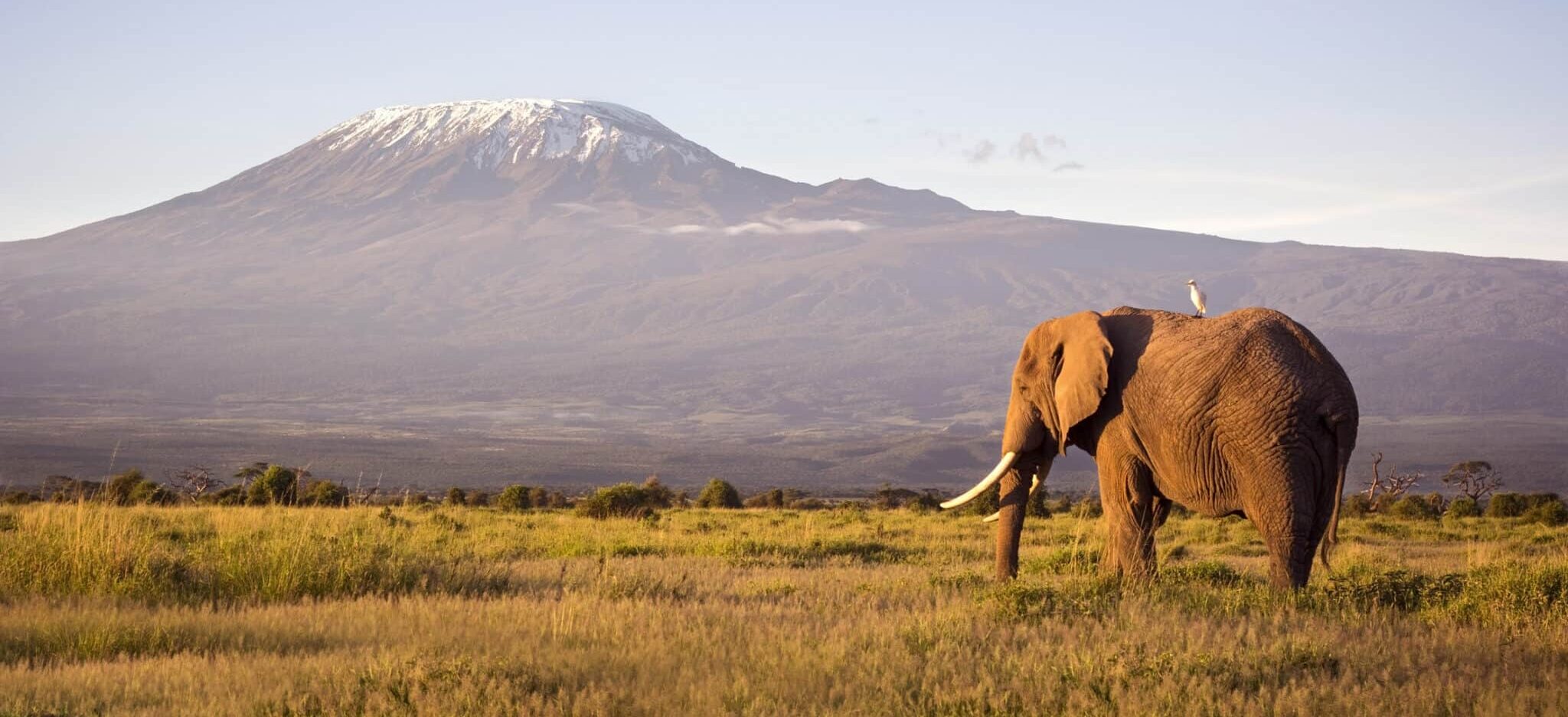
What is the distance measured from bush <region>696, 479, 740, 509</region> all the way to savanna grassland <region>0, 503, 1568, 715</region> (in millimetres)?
18837

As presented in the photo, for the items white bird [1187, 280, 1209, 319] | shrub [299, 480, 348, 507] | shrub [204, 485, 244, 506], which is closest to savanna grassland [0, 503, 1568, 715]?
white bird [1187, 280, 1209, 319]

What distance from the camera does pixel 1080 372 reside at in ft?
41.3

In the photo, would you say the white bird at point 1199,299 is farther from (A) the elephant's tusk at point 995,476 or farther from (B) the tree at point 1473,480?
(B) the tree at point 1473,480

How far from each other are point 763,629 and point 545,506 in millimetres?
24603

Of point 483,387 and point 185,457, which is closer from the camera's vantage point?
point 185,457

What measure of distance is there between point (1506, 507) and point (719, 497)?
16146 mm

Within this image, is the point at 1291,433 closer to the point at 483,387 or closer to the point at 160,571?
the point at 160,571

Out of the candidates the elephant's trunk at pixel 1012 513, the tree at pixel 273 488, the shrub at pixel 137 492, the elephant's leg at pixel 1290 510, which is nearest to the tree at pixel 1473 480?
the elephant's trunk at pixel 1012 513

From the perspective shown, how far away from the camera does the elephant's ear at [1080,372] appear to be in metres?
12.4

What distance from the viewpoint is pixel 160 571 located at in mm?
11594

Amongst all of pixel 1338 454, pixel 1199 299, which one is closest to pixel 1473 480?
pixel 1199 299

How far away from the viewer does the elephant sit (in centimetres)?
1121

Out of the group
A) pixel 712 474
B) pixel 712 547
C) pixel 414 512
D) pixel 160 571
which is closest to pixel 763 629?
pixel 160 571

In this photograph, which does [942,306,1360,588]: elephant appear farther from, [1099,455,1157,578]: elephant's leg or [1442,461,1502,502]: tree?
[1442,461,1502,502]: tree
